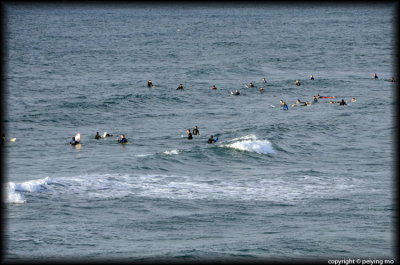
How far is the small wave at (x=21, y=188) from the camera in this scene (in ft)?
92.6

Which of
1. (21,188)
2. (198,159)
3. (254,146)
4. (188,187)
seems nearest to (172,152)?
(198,159)

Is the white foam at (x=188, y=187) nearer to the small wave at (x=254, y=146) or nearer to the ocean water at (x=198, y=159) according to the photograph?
the ocean water at (x=198, y=159)

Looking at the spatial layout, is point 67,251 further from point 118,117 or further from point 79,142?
point 118,117

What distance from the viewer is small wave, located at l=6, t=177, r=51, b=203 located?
28.2 m

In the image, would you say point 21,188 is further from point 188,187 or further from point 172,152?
point 172,152

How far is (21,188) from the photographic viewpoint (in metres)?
29.7

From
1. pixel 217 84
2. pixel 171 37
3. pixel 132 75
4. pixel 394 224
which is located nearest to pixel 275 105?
pixel 217 84

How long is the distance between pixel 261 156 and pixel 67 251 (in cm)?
2048

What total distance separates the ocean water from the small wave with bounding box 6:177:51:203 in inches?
4.0

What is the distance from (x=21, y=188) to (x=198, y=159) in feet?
39.5

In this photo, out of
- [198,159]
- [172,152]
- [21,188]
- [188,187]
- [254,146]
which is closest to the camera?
[21,188]

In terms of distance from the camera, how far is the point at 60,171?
34969 mm

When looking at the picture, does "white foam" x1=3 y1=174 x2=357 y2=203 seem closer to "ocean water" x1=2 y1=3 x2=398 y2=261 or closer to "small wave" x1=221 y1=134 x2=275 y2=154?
"ocean water" x1=2 y1=3 x2=398 y2=261

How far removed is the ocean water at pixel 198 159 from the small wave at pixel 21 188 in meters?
0.10
